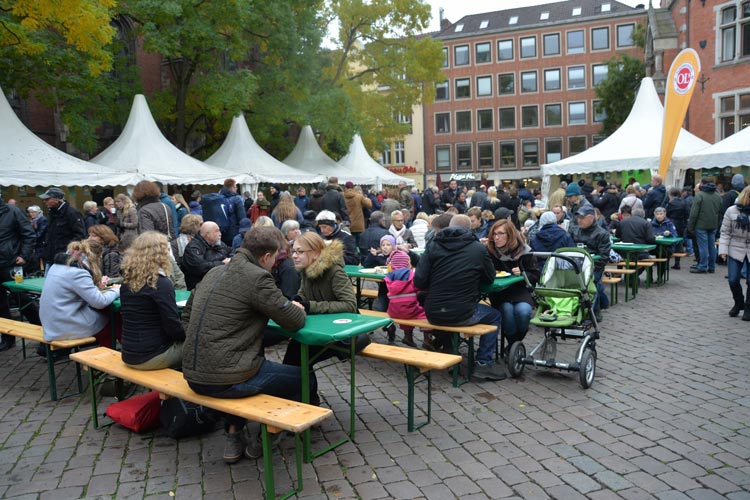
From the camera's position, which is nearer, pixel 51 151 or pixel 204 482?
pixel 204 482

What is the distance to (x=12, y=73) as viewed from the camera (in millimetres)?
15422

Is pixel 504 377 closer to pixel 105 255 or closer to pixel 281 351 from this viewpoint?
pixel 281 351

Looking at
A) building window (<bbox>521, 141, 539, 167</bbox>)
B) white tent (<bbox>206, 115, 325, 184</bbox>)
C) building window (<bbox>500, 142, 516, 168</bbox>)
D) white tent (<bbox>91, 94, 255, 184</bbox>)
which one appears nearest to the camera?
white tent (<bbox>91, 94, 255, 184</bbox>)

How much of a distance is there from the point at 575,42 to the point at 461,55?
9.23 m

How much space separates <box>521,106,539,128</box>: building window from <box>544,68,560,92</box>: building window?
1.91 metres

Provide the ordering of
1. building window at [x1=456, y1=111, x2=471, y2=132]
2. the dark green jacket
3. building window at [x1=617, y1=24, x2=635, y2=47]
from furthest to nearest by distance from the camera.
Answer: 1. building window at [x1=456, y1=111, x2=471, y2=132]
2. building window at [x1=617, y1=24, x2=635, y2=47]
3. the dark green jacket

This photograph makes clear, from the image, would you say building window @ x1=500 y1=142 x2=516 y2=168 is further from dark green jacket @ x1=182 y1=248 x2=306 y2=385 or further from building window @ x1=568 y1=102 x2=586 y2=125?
dark green jacket @ x1=182 y1=248 x2=306 y2=385

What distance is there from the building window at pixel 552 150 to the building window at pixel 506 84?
5158mm

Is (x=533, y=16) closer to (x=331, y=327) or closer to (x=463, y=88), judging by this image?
(x=463, y=88)

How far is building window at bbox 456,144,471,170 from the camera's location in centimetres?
5256

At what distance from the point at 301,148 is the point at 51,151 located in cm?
1103

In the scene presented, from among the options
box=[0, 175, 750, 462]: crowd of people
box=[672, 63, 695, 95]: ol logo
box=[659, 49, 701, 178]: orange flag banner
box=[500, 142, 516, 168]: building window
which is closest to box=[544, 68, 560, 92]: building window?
box=[500, 142, 516, 168]: building window

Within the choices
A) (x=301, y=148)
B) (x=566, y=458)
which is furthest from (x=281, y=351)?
(x=301, y=148)

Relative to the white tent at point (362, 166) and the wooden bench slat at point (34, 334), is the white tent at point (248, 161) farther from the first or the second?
the wooden bench slat at point (34, 334)
